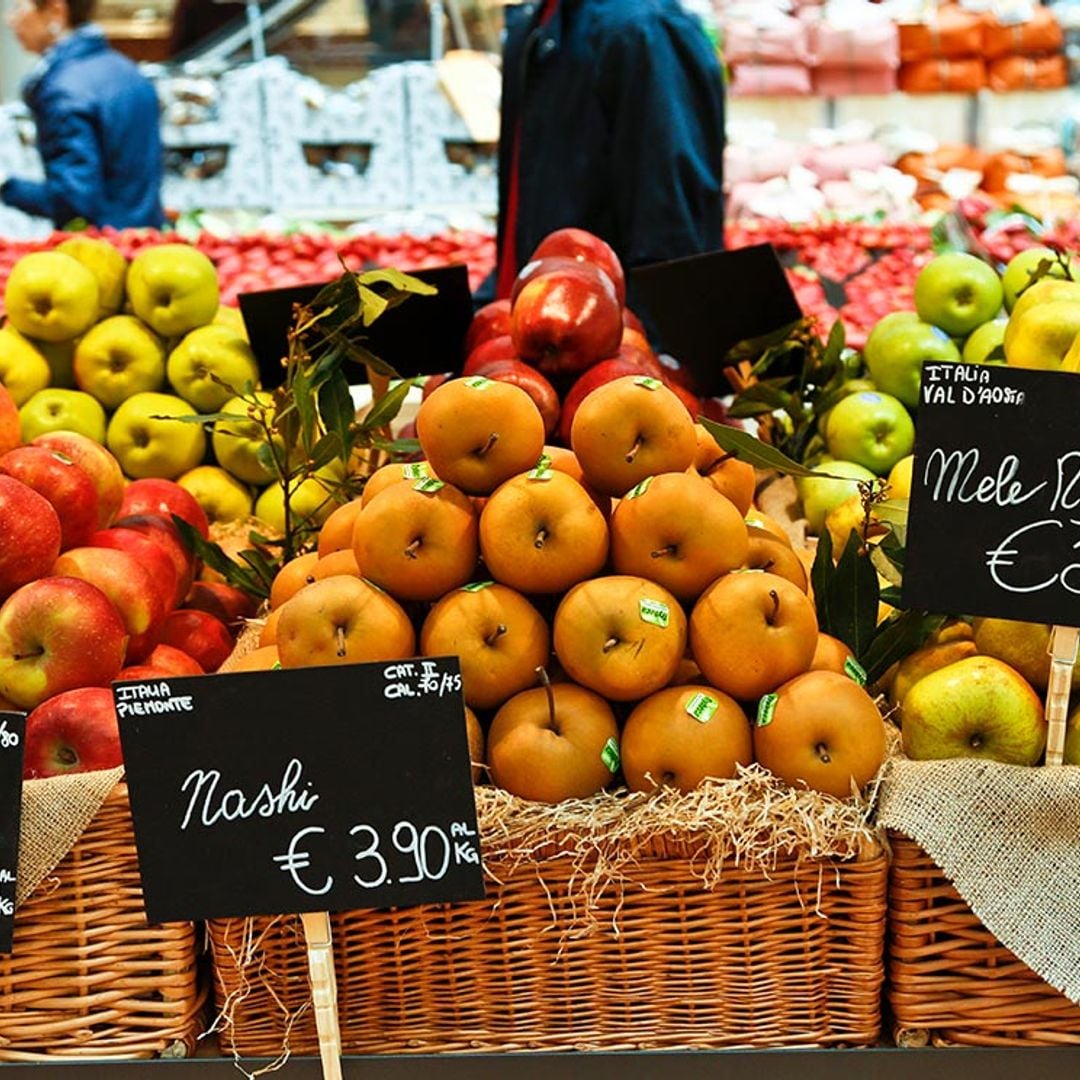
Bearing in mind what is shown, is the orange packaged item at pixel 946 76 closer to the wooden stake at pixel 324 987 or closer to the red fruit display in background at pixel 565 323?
the red fruit display in background at pixel 565 323

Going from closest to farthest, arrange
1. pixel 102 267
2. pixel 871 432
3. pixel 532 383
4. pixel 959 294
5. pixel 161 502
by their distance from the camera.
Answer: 1. pixel 532 383
2. pixel 161 502
3. pixel 871 432
4. pixel 959 294
5. pixel 102 267

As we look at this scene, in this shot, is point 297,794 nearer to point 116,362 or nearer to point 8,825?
point 8,825

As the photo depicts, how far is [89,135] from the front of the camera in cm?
444

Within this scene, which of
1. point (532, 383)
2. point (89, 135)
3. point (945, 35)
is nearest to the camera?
point (532, 383)

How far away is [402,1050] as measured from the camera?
1.30 m

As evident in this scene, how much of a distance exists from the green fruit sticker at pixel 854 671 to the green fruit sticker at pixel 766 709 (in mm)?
113

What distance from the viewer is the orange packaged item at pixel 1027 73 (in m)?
5.63

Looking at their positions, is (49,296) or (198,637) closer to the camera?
(198,637)

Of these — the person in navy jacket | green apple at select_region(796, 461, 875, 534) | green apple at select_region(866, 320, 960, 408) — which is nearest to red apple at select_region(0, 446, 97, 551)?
Answer: green apple at select_region(796, 461, 875, 534)

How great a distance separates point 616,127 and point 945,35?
3196mm

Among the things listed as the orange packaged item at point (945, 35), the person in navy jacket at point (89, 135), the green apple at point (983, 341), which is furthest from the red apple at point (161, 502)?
the orange packaged item at point (945, 35)

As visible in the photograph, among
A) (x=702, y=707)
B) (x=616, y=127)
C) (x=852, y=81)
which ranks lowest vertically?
(x=702, y=707)

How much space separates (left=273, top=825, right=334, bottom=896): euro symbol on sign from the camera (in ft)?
3.68

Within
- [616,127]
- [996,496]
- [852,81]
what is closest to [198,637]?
[996,496]
